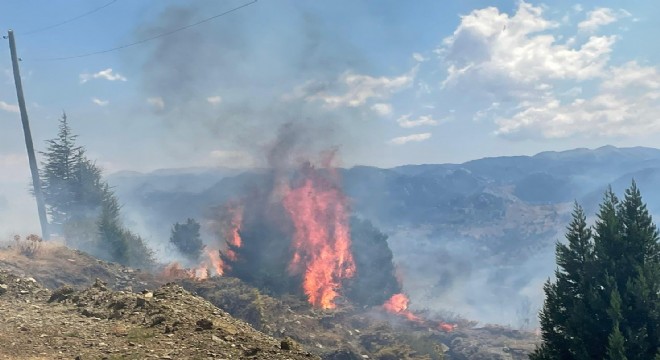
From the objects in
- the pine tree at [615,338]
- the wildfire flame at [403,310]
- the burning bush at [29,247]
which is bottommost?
the wildfire flame at [403,310]

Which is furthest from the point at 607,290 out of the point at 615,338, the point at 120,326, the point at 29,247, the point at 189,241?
the point at 189,241

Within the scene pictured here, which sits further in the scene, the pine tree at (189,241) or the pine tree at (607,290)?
the pine tree at (189,241)

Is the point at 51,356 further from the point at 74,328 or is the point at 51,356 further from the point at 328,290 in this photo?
the point at 328,290

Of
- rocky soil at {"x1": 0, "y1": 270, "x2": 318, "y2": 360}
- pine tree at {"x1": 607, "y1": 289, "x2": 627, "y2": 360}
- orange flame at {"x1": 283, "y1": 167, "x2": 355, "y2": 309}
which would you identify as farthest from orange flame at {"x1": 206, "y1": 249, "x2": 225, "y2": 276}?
pine tree at {"x1": 607, "y1": 289, "x2": 627, "y2": 360}

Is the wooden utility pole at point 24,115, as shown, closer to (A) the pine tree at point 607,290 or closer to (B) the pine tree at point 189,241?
(B) the pine tree at point 189,241

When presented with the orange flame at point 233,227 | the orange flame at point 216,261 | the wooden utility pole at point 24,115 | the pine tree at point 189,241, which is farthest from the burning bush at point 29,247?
the pine tree at point 189,241

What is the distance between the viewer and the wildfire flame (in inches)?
1683

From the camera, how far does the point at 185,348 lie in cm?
884

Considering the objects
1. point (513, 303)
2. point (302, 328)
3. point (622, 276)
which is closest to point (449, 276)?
point (513, 303)

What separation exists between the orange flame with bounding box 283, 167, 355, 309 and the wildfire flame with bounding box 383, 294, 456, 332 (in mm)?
5794

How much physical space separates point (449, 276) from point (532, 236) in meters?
62.9

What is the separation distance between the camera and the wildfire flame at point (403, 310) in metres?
42.8

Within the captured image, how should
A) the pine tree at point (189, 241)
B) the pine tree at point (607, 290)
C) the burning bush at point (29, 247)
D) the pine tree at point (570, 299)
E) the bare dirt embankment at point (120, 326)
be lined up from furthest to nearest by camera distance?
the pine tree at point (189, 241) < the burning bush at point (29, 247) < the pine tree at point (570, 299) < the pine tree at point (607, 290) < the bare dirt embankment at point (120, 326)

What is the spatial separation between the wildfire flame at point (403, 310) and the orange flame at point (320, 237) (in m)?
5.79
